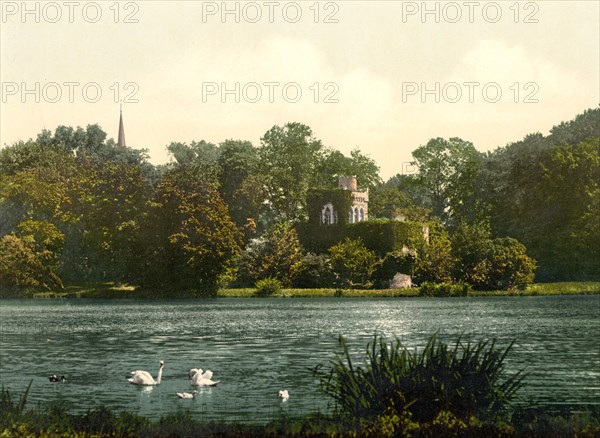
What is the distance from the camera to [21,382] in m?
29.2

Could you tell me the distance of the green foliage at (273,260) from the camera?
292 feet

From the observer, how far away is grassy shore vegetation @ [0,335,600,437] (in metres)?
12.7

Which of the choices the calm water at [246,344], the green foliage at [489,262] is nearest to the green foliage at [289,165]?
the green foliage at [489,262]

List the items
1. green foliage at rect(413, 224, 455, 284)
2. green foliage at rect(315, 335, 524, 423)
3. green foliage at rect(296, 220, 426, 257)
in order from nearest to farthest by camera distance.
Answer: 1. green foliage at rect(315, 335, 524, 423)
2. green foliage at rect(413, 224, 455, 284)
3. green foliage at rect(296, 220, 426, 257)

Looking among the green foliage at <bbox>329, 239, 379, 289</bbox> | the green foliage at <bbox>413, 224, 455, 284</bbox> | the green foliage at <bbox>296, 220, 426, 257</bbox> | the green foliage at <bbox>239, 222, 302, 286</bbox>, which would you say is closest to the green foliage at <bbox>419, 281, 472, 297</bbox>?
the green foliage at <bbox>413, 224, 455, 284</bbox>

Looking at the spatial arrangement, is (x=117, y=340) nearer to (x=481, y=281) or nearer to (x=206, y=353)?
(x=206, y=353)

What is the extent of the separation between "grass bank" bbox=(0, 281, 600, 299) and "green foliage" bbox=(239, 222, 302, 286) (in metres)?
1.88

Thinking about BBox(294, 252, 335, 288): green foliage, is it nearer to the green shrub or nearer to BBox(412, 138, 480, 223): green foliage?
the green shrub

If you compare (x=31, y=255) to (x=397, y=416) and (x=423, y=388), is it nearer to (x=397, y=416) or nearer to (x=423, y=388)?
(x=423, y=388)

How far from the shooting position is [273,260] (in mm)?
88875

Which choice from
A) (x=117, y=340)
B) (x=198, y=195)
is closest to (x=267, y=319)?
(x=117, y=340)

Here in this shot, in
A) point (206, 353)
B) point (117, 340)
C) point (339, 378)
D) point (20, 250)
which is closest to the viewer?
point (339, 378)

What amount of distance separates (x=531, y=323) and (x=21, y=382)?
29995mm

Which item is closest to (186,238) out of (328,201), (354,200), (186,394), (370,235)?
(328,201)
